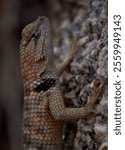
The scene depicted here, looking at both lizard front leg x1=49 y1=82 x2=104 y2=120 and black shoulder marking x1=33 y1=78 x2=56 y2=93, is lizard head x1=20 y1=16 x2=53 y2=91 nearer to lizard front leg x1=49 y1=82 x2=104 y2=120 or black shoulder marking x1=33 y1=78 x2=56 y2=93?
black shoulder marking x1=33 y1=78 x2=56 y2=93

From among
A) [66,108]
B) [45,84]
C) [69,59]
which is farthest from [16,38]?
[66,108]

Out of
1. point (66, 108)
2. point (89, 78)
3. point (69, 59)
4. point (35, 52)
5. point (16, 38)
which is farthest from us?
point (16, 38)

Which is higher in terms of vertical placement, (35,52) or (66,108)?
(35,52)

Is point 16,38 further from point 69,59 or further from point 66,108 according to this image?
point 66,108

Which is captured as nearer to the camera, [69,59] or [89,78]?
[89,78]

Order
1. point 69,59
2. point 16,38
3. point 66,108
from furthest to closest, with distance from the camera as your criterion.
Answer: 1. point 16,38
2. point 69,59
3. point 66,108

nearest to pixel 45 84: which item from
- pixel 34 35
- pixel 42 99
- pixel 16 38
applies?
pixel 42 99

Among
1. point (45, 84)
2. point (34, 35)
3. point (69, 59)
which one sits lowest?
point (45, 84)
